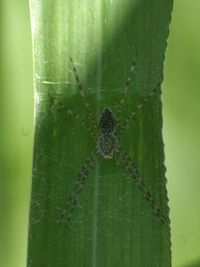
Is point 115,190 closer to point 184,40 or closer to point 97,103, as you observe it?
point 97,103

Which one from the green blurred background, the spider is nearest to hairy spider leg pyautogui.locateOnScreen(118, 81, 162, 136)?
the spider

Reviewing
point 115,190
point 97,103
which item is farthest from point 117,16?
point 115,190

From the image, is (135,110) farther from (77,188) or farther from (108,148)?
(77,188)

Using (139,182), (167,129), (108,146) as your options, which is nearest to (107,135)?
(108,146)

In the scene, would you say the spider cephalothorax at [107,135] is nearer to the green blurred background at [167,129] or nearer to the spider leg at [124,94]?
the spider leg at [124,94]

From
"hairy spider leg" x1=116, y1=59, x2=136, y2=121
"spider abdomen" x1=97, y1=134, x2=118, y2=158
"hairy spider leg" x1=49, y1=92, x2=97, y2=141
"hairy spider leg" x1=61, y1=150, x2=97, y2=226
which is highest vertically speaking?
"hairy spider leg" x1=116, y1=59, x2=136, y2=121

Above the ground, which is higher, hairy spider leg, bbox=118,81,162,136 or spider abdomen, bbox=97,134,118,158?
hairy spider leg, bbox=118,81,162,136

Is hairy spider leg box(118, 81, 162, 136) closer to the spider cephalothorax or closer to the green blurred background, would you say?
the spider cephalothorax

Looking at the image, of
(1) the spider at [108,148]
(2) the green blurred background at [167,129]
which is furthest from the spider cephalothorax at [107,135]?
(2) the green blurred background at [167,129]
